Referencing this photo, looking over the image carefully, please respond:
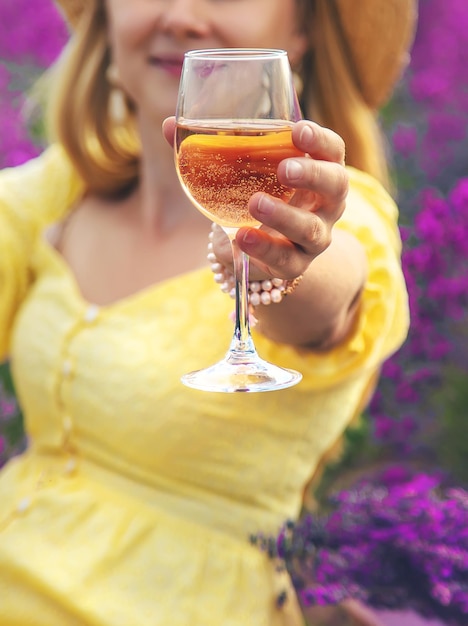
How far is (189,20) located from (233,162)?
81 cm

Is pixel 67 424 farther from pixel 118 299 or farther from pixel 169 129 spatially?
pixel 169 129

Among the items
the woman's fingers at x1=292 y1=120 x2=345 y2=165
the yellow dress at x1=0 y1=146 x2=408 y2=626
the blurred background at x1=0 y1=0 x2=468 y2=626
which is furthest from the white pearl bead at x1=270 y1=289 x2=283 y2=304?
the blurred background at x1=0 y1=0 x2=468 y2=626

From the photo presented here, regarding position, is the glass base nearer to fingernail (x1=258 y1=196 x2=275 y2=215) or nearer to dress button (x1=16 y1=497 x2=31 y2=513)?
fingernail (x1=258 y1=196 x2=275 y2=215)

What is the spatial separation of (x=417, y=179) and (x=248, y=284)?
8.83ft

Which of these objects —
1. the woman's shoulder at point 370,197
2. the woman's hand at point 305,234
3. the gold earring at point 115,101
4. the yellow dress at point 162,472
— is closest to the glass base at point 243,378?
the woman's hand at point 305,234

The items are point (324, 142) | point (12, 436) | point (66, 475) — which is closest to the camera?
point (324, 142)

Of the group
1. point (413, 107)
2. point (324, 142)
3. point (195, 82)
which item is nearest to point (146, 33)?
point (195, 82)

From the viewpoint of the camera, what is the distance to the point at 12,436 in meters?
2.99

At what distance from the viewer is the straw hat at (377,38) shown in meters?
2.17

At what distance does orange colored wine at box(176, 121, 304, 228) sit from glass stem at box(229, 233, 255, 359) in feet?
0.19

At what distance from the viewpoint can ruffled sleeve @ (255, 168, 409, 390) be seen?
5.81 ft

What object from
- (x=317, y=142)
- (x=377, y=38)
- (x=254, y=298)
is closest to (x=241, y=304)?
(x=254, y=298)

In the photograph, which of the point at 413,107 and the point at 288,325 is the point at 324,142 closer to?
the point at 288,325

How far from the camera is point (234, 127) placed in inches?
48.9
